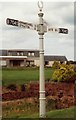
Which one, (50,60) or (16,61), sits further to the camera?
(50,60)

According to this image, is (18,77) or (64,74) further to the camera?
(18,77)

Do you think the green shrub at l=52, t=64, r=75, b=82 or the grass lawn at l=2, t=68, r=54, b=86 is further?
the green shrub at l=52, t=64, r=75, b=82

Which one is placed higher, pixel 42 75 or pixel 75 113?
pixel 42 75

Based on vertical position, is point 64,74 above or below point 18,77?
above

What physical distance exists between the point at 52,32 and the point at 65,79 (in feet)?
40.4

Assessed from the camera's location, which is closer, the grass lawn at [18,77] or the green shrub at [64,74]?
the grass lawn at [18,77]

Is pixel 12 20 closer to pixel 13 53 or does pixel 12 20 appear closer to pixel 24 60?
pixel 24 60

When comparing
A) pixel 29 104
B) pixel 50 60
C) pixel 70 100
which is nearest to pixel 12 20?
pixel 29 104

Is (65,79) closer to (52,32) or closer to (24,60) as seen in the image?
(52,32)

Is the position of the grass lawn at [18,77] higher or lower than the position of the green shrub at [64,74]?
lower

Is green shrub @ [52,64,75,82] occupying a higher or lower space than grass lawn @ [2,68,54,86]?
higher

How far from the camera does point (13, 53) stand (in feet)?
198

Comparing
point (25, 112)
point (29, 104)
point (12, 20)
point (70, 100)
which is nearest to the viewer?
point (12, 20)

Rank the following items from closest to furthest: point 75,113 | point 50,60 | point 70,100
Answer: point 75,113, point 70,100, point 50,60
